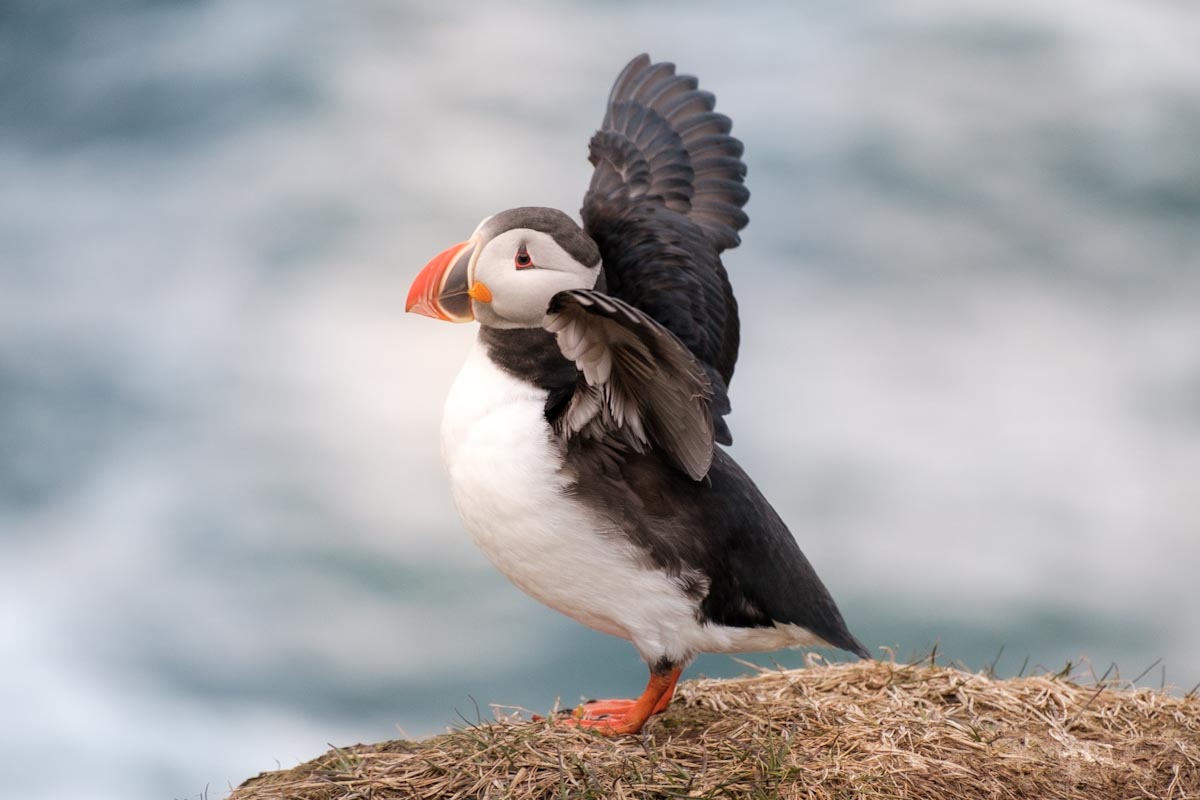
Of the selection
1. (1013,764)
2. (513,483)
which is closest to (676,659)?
(513,483)

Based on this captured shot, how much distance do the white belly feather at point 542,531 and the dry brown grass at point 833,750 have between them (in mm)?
407

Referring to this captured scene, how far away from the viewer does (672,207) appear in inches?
246

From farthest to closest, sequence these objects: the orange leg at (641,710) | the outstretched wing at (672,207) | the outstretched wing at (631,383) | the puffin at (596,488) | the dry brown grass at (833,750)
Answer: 1. the outstretched wing at (672,207)
2. the orange leg at (641,710)
3. the puffin at (596,488)
4. the dry brown grass at (833,750)
5. the outstretched wing at (631,383)

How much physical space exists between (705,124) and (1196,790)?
132 inches

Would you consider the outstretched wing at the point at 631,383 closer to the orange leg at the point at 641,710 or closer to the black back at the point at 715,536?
the black back at the point at 715,536

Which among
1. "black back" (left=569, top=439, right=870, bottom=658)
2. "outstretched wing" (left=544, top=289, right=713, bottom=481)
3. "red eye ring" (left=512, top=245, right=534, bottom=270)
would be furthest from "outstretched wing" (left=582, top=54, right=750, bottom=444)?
"red eye ring" (left=512, top=245, right=534, bottom=270)

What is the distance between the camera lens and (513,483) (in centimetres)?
491

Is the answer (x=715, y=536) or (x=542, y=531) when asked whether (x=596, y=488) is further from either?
(x=715, y=536)

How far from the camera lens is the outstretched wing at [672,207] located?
5734 millimetres

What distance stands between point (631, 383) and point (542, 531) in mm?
624

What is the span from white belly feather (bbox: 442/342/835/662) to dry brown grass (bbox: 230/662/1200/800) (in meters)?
0.41

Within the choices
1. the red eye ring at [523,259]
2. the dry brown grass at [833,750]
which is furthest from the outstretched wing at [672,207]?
the dry brown grass at [833,750]

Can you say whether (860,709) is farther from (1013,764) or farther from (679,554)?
(679,554)

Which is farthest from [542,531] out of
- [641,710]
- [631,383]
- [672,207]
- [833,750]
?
[672,207]
